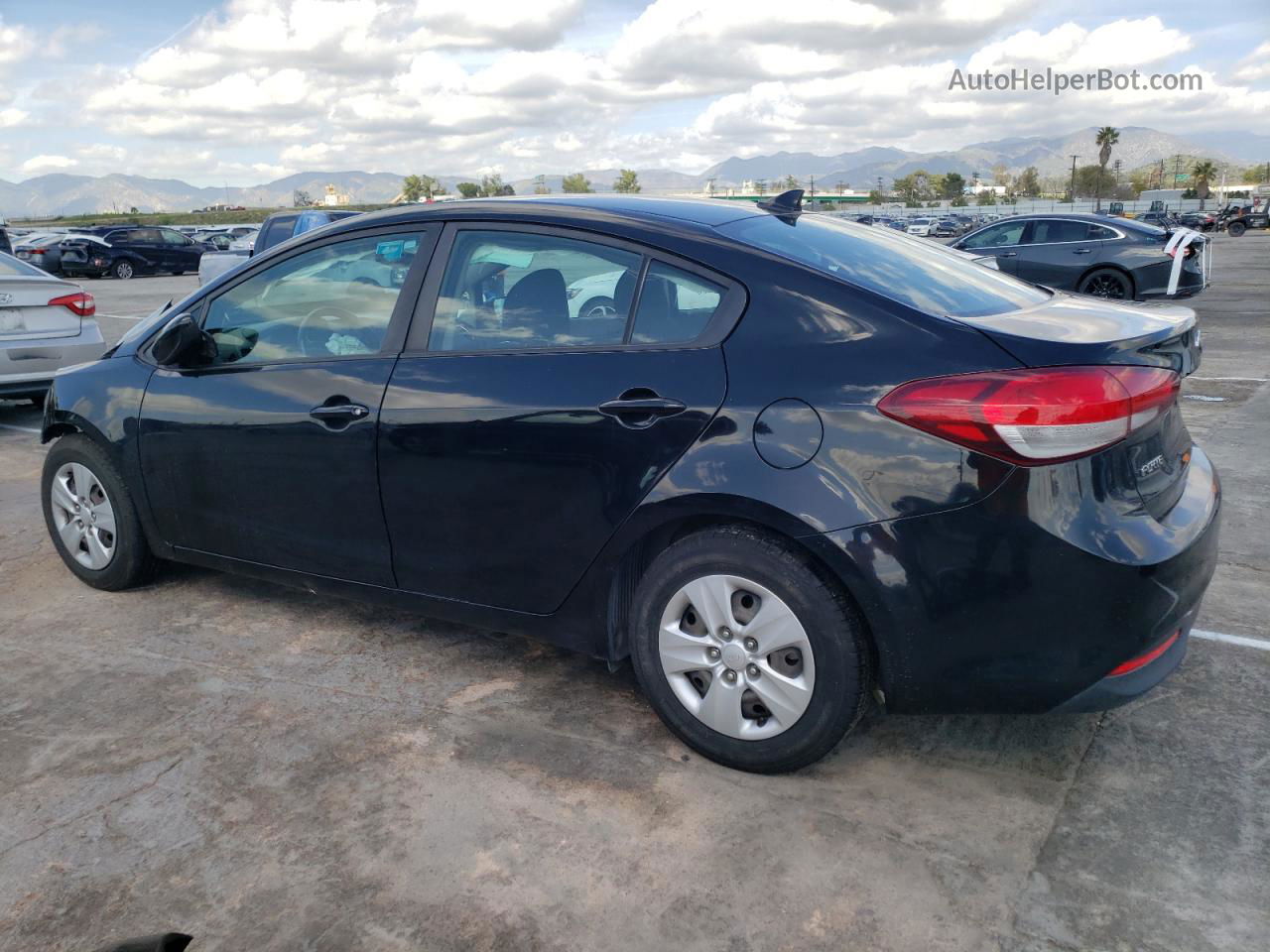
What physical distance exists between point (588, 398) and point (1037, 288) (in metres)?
1.73

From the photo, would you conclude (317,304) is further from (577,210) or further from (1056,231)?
(1056,231)

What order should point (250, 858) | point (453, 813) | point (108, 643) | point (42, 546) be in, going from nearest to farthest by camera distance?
point (250, 858) < point (453, 813) < point (108, 643) < point (42, 546)

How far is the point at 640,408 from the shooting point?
2861mm

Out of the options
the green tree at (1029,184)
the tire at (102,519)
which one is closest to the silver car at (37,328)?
the tire at (102,519)

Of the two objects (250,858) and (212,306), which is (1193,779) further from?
(212,306)

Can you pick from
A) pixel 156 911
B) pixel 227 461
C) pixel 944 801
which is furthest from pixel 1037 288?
pixel 156 911

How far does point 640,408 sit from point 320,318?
4.62 feet

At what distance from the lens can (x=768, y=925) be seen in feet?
7.59

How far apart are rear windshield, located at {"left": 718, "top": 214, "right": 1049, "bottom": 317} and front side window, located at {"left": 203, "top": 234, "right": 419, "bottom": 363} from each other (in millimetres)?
1184

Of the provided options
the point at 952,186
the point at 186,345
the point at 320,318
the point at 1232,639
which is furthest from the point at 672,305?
the point at 952,186

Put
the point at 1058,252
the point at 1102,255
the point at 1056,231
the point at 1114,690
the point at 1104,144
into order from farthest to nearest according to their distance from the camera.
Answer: the point at 1104,144
the point at 1056,231
the point at 1058,252
the point at 1102,255
the point at 1114,690

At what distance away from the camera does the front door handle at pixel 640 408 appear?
9.26 ft

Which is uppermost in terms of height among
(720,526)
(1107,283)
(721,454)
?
(721,454)

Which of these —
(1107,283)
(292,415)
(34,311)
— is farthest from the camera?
(1107,283)
